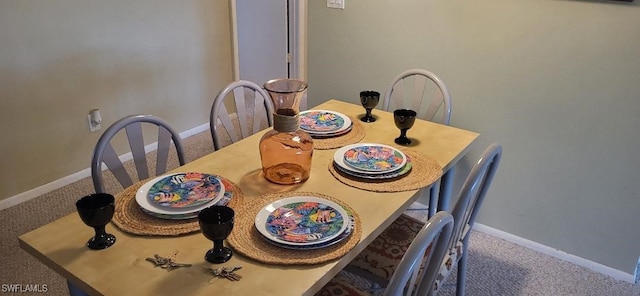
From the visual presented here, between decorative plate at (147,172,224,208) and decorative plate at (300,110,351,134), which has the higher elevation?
decorative plate at (300,110,351,134)

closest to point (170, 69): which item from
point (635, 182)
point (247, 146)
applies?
point (247, 146)

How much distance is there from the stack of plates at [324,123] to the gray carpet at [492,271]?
2.70ft

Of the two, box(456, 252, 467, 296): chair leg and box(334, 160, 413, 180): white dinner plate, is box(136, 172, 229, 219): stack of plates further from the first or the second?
box(456, 252, 467, 296): chair leg

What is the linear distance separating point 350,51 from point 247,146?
1067mm

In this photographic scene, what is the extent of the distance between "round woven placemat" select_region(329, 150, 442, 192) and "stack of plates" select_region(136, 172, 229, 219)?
0.38 m

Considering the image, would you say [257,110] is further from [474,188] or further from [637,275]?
[637,275]

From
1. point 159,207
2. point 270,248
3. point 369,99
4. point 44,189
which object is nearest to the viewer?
point 270,248

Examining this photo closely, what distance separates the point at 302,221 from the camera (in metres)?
1.31

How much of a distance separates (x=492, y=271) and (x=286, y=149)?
126cm

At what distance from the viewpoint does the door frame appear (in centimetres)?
366

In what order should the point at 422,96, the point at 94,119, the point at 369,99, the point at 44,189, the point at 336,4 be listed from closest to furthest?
the point at 369,99 < the point at 422,96 < the point at 336,4 < the point at 44,189 < the point at 94,119

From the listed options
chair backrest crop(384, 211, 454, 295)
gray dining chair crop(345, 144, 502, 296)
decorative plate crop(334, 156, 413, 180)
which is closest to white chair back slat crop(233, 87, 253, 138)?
decorative plate crop(334, 156, 413, 180)

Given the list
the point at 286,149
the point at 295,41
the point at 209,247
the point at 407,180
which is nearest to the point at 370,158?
the point at 407,180

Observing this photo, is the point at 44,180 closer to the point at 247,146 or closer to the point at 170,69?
the point at 170,69
